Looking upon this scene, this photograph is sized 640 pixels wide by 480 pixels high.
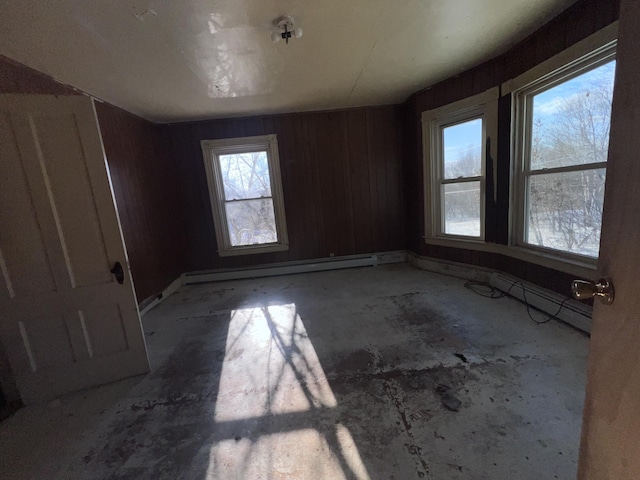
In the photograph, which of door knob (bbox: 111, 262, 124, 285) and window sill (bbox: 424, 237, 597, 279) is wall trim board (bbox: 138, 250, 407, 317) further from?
door knob (bbox: 111, 262, 124, 285)

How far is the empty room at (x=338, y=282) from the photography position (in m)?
1.33

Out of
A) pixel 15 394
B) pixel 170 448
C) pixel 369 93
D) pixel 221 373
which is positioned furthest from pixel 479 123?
pixel 15 394

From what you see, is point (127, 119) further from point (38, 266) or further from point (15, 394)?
point (15, 394)

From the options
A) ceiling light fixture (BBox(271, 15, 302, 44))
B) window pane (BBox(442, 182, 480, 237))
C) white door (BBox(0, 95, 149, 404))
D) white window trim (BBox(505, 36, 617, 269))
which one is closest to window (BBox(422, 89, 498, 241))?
window pane (BBox(442, 182, 480, 237))

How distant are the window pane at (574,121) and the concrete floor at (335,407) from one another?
1397 mm

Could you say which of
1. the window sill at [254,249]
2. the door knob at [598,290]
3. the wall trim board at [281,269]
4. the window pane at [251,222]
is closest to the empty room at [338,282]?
the door knob at [598,290]

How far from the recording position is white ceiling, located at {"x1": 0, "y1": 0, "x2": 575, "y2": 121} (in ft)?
5.53

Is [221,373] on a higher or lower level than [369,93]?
lower

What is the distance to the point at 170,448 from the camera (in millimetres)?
1490

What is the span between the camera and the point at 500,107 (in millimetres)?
2875

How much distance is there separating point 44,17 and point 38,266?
4.89ft

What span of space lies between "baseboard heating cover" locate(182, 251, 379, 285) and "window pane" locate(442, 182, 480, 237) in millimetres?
1322

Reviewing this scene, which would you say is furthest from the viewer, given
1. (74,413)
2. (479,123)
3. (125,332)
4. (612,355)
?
(479,123)

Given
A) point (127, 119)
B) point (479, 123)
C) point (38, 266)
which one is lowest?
point (38, 266)
